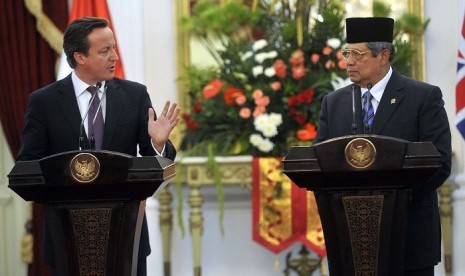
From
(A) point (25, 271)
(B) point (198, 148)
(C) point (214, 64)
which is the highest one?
(C) point (214, 64)

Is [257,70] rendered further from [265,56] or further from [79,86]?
[79,86]

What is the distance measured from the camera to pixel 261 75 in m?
6.36

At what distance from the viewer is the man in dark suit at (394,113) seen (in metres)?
3.58

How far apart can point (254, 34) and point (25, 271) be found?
2.23 m

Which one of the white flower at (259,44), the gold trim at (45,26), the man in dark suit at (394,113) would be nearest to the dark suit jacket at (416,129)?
the man in dark suit at (394,113)

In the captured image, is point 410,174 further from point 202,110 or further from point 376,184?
point 202,110

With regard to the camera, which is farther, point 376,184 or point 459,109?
point 459,109

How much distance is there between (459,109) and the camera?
6.21 m

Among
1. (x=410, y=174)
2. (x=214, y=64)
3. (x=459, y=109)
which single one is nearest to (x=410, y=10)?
(x=459, y=109)

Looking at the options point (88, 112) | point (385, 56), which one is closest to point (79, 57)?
point (88, 112)

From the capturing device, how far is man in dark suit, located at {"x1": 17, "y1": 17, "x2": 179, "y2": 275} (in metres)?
3.78

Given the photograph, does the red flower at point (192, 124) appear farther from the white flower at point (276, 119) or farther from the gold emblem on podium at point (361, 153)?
the gold emblem on podium at point (361, 153)

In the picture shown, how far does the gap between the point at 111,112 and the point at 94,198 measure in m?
0.54

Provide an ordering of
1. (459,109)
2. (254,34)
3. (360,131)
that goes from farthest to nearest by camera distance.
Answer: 1. (254,34)
2. (459,109)
3. (360,131)
